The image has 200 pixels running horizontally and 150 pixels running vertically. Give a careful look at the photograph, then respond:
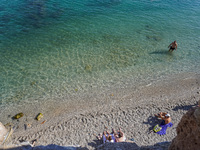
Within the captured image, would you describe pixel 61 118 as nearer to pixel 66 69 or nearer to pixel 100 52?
pixel 66 69

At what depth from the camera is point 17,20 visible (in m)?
22.3

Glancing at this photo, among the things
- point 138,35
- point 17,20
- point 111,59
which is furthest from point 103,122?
point 17,20

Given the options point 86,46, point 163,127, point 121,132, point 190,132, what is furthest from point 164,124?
point 86,46

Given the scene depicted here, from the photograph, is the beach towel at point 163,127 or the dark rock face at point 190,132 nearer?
the dark rock face at point 190,132

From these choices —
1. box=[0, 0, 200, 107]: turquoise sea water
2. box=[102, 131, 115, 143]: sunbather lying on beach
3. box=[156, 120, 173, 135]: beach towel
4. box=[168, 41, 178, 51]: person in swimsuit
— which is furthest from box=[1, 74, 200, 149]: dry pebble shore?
box=[168, 41, 178, 51]: person in swimsuit

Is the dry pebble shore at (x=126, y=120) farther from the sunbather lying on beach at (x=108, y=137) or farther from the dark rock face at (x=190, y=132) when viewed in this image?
the dark rock face at (x=190, y=132)

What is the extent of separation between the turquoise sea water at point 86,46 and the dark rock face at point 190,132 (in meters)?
8.44

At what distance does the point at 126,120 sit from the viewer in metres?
10.6

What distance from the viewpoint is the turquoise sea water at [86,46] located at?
13740 millimetres

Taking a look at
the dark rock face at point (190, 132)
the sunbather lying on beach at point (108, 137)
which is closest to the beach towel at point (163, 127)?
the sunbather lying on beach at point (108, 137)

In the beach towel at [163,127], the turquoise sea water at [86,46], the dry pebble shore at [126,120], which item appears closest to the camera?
the dry pebble shore at [126,120]

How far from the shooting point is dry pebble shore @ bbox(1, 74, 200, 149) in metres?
9.52

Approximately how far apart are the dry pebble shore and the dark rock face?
426 cm

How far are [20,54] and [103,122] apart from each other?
41.1 ft
